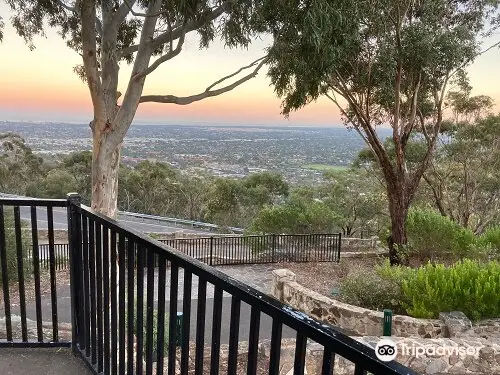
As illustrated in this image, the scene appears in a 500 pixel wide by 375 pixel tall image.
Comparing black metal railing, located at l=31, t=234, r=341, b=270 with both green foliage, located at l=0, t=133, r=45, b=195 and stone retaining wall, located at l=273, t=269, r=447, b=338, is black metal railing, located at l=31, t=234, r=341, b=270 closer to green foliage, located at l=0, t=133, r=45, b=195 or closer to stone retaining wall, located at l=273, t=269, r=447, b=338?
stone retaining wall, located at l=273, t=269, r=447, b=338

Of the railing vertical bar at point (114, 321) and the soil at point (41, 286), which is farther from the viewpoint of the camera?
the soil at point (41, 286)

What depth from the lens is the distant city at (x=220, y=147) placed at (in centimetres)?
2555

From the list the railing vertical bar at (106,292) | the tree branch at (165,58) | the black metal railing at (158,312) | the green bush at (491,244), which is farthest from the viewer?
the green bush at (491,244)

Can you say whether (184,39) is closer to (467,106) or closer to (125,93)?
(125,93)

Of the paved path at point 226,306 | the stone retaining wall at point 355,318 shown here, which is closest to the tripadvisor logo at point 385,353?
the stone retaining wall at point 355,318

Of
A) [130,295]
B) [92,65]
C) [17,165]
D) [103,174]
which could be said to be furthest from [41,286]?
[17,165]

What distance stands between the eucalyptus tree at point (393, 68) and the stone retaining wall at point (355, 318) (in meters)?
3.90

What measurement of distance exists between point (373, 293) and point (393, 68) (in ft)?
18.7

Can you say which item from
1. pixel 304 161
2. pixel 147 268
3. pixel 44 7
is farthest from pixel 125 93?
pixel 304 161

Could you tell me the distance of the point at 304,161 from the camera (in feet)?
103

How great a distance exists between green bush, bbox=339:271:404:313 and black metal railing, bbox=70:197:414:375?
6.06 m

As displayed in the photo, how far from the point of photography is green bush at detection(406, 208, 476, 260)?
10.5 metres

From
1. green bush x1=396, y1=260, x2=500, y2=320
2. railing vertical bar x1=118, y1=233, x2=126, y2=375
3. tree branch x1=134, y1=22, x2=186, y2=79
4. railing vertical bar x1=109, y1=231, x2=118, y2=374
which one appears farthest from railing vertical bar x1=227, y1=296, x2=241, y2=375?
tree branch x1=134, y1=22, x2=186, y2=79

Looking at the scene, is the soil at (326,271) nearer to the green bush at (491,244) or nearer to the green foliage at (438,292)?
the green foliage at (438,292)
